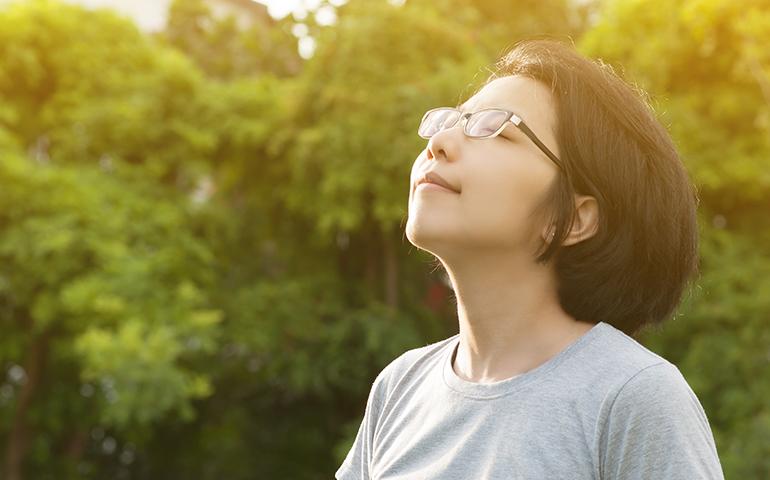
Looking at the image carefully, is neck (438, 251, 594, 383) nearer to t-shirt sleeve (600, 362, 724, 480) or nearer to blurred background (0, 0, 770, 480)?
t-shirt sleeve (600, 362, 724, 480)

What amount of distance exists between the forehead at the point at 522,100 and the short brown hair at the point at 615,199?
1 centimetres

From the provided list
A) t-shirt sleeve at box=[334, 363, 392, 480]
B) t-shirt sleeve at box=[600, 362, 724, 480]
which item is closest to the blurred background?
t-shirt sleeve at box=[334, 363, 392, 480]

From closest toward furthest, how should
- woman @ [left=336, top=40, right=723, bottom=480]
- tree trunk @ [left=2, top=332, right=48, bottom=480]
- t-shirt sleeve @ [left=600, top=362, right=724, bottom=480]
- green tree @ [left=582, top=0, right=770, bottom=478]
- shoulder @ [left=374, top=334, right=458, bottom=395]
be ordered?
t-shirt sleeve @ [left=600, top=362, right=724, bottom=480]
woman @ [left=336, top=40, right=723, bottom=480]
shoulder @ [left=374, top=334, right=458, bottom=395]
green tree @ [left=582, top=0, right=770, bottom=478]
tree trunk @ [left=2, top=332, right=48, bottom=480]

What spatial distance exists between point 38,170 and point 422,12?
403cm

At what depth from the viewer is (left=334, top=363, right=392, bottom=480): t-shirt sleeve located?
1.43 metres

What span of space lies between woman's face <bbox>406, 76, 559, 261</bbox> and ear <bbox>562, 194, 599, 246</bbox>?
4 centimetres

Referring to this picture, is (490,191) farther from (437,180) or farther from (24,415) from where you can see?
(24,415)

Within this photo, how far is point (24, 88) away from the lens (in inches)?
397

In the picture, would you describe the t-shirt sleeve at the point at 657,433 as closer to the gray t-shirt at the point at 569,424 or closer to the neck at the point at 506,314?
the gray t-shirt at the point at 569,424

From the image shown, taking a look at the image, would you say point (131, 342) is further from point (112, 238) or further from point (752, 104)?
point (752, 104)

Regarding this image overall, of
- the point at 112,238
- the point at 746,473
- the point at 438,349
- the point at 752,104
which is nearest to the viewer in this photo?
the point at 438,349

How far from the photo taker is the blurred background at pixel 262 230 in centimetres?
880

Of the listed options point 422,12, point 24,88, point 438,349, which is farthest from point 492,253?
point 24,88

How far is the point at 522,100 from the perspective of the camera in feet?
4.27
